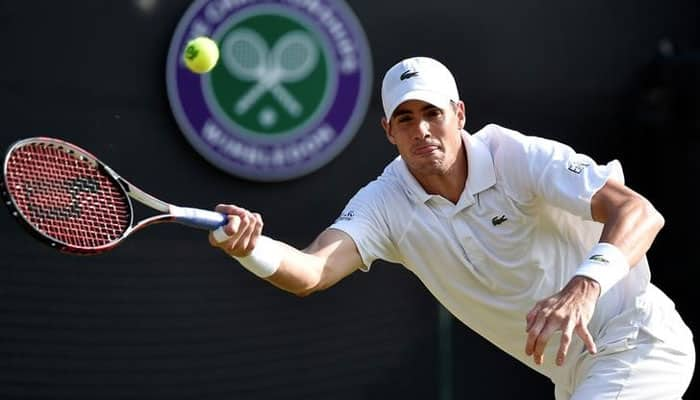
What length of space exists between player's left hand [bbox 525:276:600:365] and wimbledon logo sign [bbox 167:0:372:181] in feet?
8.15

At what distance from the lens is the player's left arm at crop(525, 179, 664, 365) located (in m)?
3.25

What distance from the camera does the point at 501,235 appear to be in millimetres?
4008

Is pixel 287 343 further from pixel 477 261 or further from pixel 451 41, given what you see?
pixel 477 261

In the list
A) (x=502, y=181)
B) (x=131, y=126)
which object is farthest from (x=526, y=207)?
(x=131, y=126)

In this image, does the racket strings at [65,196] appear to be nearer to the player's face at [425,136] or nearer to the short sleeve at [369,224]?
the short sleeve at [369,224]

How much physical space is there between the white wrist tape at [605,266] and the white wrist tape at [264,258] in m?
0.81

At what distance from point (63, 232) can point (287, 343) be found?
2.37 metres

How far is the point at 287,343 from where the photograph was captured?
5.80 metres

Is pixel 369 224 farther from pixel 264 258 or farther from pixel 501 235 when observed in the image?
pixel 264 258

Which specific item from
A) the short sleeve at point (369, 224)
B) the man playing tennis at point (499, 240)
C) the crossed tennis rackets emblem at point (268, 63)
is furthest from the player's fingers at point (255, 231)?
the crossed tennis rackets emblem at point (268, 63)

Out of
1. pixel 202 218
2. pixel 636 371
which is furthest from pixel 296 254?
pixel 636 371

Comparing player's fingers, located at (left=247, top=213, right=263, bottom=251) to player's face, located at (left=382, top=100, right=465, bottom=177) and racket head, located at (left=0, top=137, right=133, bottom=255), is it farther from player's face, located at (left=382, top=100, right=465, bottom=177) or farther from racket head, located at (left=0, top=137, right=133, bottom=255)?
player's face, located at (left=382, top=100, right=465, bottom=177)

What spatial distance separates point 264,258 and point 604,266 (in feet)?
2.92

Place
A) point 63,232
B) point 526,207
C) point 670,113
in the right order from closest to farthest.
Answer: point 63,232 < point 526,207 < point 670,113
